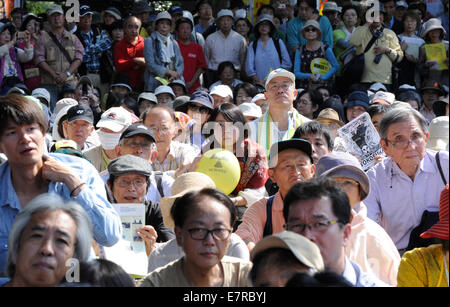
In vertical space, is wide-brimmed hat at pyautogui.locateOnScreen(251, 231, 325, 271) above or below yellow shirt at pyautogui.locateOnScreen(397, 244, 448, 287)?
above

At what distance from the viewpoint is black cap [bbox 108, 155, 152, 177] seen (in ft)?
15.9

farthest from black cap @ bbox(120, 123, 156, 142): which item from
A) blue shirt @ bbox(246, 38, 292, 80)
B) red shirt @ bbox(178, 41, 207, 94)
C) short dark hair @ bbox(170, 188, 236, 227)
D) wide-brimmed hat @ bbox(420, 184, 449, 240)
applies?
red shirt @ bbox(178, 41, 207, 94)

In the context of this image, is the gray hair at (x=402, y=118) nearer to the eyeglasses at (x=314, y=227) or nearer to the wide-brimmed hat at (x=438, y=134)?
the wide-brimmed hat at (x=438, y=134)

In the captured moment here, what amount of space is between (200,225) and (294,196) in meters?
0.48

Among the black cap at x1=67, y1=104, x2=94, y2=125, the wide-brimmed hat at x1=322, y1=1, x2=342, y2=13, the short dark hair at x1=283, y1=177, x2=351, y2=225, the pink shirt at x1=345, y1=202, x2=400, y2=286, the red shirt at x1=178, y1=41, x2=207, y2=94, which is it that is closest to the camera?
the short dark hair at x1=283, y1=177, x2=351, y2=225

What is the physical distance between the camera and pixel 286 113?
6.78 meters

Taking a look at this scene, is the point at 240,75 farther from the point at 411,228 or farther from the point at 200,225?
the point at 200,225

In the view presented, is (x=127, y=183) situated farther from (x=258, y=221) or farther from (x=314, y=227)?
(x=314, y=227)

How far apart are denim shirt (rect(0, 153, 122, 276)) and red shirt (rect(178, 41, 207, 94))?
23.2ft

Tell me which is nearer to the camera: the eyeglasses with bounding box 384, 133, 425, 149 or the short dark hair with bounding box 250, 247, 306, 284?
the short dark hair with bounding box 250, 247, 306, 284

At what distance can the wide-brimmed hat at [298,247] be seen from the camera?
2.91 meters

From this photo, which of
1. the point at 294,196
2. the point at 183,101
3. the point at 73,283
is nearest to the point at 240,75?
the point at 183,101

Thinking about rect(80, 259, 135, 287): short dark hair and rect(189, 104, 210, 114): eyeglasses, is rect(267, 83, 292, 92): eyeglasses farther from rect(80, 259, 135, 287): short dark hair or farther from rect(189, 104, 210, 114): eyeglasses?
rect(80, 259, 135, 287): short dark hair

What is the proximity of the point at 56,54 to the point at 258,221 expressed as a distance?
260 inches
